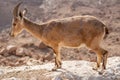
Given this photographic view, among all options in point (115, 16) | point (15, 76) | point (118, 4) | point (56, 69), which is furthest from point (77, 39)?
point (118, 4)

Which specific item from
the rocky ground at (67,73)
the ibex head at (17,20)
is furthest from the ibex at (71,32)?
the rocky ground at (67,73)

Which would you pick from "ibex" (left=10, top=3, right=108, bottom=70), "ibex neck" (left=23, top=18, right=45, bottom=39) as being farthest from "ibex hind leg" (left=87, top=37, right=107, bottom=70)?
"ibex neck" (left=23, top=18, right=45, bottom=39)

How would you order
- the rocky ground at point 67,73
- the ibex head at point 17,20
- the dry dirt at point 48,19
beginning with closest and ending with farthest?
1. the rocky ground at point 67,73
2. the ibex head at point 17,20
3. the dry dirt at point 48,19

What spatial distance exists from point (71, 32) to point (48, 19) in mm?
17513

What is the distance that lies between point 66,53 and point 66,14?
825cm

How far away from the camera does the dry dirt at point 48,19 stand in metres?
21.8

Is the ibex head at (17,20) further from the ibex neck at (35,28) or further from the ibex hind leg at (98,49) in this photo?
the ibex hind leg at (98,49)

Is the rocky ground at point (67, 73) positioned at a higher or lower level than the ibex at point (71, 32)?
lower

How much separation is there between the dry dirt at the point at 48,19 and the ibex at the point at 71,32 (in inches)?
259

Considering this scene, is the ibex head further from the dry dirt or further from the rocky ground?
the dry dirt

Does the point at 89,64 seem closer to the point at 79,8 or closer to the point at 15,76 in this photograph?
the point at 15,76

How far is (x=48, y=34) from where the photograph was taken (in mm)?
12828

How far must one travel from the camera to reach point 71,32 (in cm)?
1265

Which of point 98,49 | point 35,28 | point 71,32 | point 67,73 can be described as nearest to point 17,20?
point 35,28
